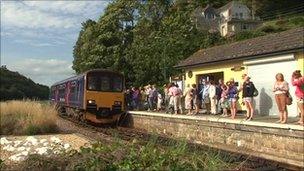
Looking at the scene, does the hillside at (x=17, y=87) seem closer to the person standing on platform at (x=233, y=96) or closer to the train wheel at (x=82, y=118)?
the train wheel at (x=82, y=118)

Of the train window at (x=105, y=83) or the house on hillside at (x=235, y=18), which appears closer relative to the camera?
the train window at (x=105, y=83)

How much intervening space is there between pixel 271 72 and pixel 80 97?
1125 cm

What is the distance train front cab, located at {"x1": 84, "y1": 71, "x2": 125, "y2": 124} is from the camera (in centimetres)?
2850

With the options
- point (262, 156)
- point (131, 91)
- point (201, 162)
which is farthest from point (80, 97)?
point (201, 162)

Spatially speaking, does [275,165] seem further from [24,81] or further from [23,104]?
[24,81]

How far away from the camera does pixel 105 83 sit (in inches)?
1142

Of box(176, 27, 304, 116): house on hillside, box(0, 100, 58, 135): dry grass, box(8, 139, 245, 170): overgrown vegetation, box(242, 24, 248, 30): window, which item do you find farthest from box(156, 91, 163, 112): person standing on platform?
box(242, 24, 248, 30): window

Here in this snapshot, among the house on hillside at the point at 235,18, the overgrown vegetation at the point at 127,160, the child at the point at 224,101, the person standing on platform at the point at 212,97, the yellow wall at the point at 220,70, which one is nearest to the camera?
the overgrown vegetation at the point at 127,160

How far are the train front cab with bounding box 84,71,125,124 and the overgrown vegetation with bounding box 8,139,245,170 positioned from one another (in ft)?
60.5

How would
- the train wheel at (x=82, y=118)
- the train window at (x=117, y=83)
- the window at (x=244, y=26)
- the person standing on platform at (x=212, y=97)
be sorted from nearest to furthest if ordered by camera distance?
the person standing on platform at (x=212, y=97)
the train window at (x=117, y=83)
the train wheel at (x=82, y=118)
the window at (x=244, y=26)

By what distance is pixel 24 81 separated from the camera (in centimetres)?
6662

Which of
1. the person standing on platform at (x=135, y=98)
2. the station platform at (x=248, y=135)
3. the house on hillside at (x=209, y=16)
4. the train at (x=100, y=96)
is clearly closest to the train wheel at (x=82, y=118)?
the train at (x=100, y=96)

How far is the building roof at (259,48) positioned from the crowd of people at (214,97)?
1178 mm

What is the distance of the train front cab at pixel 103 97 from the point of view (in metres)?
28.5
